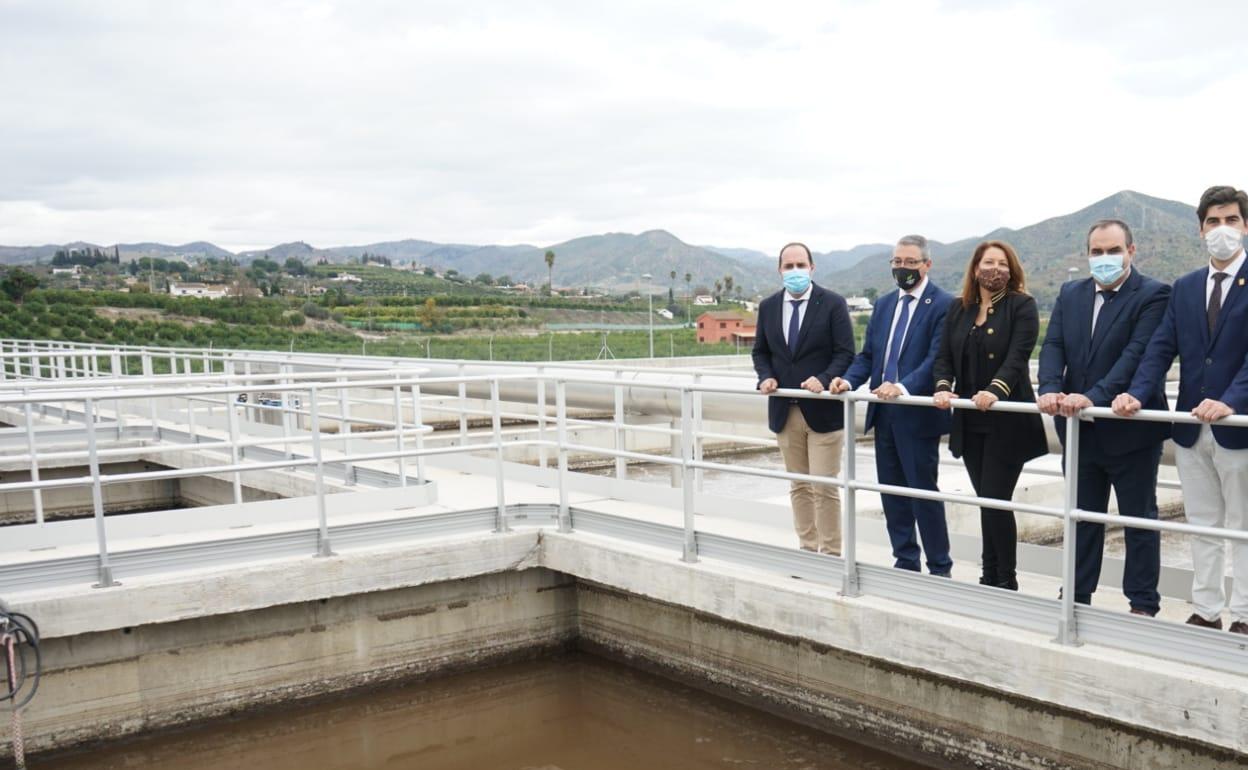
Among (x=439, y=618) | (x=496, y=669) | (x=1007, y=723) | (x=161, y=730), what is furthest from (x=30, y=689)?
(x=1007, y=723)

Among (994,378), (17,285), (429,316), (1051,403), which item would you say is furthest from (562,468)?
(429,316)

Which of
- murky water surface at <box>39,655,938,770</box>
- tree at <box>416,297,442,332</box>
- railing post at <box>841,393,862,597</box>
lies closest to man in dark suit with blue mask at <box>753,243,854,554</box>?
railing post at <box>841,393,862,597</box>

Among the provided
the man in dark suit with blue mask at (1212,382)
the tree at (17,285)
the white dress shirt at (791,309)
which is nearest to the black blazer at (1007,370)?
the man in dark suit with blue mask at (1212,382)

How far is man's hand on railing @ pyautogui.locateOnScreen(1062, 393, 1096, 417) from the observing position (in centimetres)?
388

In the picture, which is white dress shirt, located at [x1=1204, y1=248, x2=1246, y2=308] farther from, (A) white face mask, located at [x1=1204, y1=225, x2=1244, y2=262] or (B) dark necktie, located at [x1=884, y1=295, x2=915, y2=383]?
(B) dark necktie, located at [x1=884, y1=295, x2=915, y2=383]

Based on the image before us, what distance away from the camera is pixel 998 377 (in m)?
4.46

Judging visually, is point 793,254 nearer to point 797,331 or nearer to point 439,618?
point 797,331

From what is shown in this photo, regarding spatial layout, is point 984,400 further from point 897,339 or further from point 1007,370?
point 897,339

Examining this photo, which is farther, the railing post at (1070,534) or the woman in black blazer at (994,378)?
the woman in black blazer at (994,378)

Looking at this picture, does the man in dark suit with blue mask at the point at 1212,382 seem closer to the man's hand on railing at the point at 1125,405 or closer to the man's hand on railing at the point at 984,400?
the man's hand on railing at the point at 1125,405

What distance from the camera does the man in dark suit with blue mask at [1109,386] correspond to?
4.09 m

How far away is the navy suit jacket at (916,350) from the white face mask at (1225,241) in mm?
1267

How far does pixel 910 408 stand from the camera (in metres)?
4.93

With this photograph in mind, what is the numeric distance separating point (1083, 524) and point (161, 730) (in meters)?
5.19
